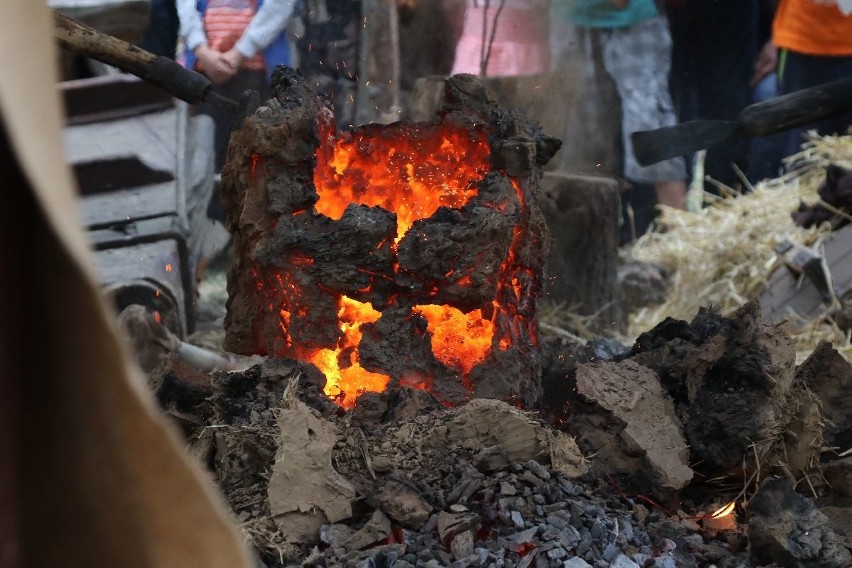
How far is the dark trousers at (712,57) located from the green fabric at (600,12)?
0.75 ft

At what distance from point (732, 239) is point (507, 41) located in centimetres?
224

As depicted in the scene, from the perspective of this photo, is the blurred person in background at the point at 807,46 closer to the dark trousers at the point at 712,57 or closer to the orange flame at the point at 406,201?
the dark trousers at the point at 712,57

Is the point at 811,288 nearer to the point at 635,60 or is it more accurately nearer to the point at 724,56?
the point at 635,60

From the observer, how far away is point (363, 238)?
10.0 feet

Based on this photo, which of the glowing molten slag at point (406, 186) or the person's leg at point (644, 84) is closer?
the glowing molten slag at point (406, 186)

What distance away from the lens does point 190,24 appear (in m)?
4.64

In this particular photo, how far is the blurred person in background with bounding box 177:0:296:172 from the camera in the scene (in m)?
4.55

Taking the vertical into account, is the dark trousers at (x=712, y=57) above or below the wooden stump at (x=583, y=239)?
above

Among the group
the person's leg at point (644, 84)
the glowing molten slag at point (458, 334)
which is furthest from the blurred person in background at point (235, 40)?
the person's leg at point (644, 84)

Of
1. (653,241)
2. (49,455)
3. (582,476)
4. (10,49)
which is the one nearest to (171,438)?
(49,455)

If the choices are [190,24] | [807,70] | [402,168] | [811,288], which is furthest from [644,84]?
[402,168]

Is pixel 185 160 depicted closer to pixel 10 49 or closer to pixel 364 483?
pixel 364 483

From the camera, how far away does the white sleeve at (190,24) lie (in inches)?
182

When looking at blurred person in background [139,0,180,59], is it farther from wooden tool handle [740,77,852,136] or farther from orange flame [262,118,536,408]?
wooden tool handle [740,77,852,136]
